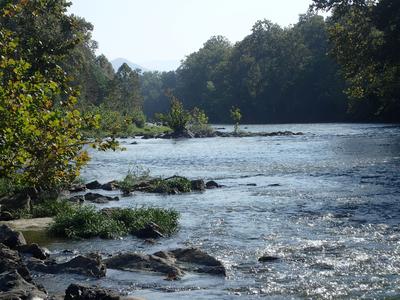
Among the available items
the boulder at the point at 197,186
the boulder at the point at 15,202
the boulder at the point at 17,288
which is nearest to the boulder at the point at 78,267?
the boulder at the point at 17,288

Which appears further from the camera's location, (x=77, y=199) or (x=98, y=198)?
(x=98, y=198)

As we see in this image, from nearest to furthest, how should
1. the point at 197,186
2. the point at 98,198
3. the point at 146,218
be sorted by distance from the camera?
the point at 146,218, the point at 98,198, the point at 197,186

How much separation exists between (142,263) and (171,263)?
0.77 m

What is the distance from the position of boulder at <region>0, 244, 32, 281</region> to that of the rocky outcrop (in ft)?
7.95

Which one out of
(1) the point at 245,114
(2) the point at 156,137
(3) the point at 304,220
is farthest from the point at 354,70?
(1) the point at 245,114

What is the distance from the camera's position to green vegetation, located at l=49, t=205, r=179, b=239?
63.1 feet

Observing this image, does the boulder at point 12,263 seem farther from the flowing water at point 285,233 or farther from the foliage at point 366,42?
the foliage at point 366,42

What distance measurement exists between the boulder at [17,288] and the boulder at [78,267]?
7.71 ft

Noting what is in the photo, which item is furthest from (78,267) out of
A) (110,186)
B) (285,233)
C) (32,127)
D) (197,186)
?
(110,186)

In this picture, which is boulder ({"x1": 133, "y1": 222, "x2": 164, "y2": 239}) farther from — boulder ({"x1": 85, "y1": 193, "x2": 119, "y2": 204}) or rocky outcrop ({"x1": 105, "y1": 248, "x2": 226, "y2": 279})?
boulder ({"x1": 85, "y1": 193, "x2": 119, "y2": 204})

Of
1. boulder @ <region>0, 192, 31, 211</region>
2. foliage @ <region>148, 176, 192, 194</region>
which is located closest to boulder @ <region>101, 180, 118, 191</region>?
foliage @ <region>148, 176, 192, 194</region>

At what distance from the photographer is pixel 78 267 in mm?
14367

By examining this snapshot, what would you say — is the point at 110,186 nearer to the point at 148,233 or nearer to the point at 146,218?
the point at 146,218

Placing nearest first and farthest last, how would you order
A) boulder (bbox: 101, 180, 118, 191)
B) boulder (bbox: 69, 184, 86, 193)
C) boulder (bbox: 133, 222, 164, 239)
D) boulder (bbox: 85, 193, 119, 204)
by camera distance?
boulder (bbox: 133, 222, 164, 239) → boulder (bbox: 85, 193, 119, 204) → boulder (bbox: 69, 184, 86, 193) → boulder (bbox: 101, 180, 118, 191)
